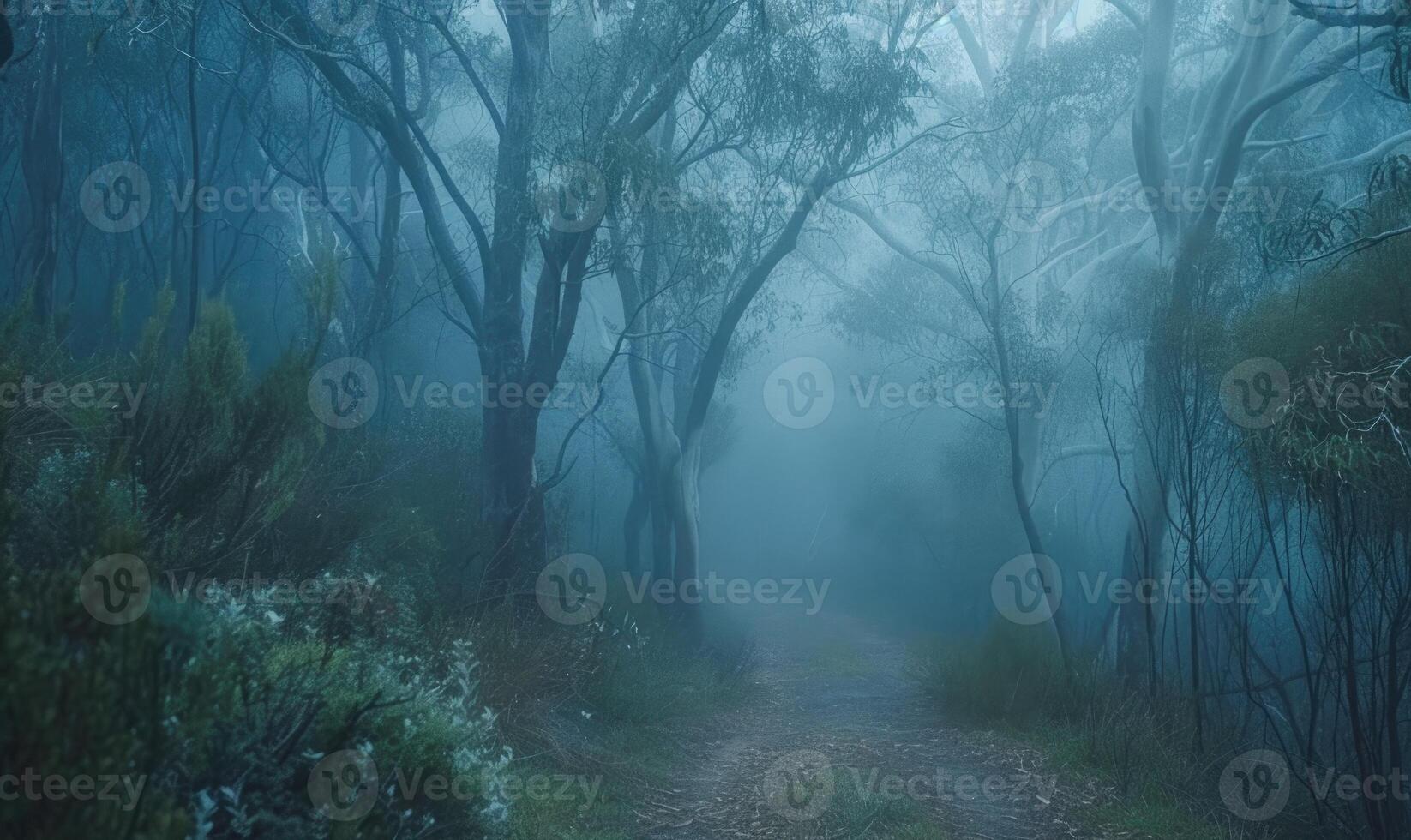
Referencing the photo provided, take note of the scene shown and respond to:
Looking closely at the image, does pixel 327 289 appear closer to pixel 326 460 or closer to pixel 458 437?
pixel 326 460

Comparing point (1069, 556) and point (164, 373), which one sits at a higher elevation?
point (164, 373)

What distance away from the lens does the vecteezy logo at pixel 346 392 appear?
854 centimetres

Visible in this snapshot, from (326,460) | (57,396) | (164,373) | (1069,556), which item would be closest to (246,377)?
(164,373)

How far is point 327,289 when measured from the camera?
15.2ft

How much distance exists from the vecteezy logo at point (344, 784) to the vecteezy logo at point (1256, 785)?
4.67 meters

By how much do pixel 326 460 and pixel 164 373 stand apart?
2187 millimetres

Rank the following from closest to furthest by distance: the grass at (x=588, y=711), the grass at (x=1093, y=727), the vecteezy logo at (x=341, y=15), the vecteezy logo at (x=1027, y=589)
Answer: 1. the grass at (x=588, y=711)
2. the grass at (x=1093, y=727)
3. the vecteezy logo at (x=341, y=15)
4. the vecteezy logo at (x=1027, y=589)
